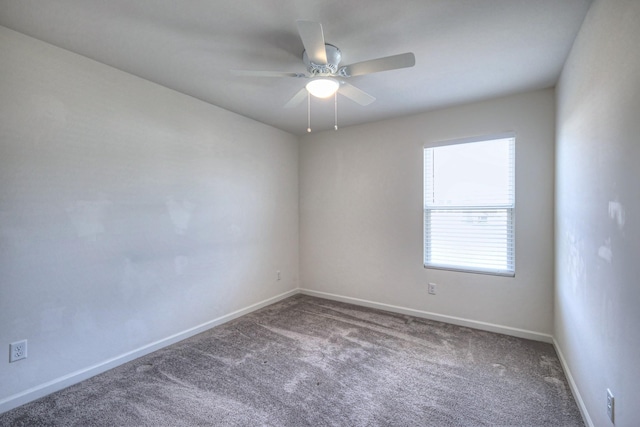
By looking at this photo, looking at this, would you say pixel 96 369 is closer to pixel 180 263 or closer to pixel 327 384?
pixel 180 263

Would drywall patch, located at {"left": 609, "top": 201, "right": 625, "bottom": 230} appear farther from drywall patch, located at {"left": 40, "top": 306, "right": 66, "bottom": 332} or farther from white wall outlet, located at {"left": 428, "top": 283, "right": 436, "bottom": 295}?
drywall patch, located at {"left": 40, "top": 306, "right": 66, "bottom": 332}

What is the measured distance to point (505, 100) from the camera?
302cm

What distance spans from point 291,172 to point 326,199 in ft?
2.31

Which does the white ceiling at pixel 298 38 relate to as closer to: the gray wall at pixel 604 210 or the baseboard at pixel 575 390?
the gray wall at pixel 604 210

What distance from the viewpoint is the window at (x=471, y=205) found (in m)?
3.07

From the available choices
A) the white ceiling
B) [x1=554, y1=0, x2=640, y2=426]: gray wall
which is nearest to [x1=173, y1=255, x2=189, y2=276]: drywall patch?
the white ceiling

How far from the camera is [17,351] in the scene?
1.95m

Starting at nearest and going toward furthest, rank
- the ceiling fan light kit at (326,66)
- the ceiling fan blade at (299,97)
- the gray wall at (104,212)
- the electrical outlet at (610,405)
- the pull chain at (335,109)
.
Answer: the electrical outlet at (610,405) < the ceiling fan light kit at (326,66) < the gray wall at (104,212) < the ceiling fan blade at (299,97) < the pull chain at (335,109)

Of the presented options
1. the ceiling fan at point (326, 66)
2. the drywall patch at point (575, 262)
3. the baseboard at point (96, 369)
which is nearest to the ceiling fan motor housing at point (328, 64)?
the ceiling fan at point (326, 66)

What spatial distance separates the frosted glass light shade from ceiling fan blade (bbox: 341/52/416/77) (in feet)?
0.38

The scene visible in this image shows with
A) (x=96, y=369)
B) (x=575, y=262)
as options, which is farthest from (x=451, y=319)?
(x=96, y=369)

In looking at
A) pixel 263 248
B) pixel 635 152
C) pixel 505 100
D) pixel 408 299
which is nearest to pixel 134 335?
pixel 263 248

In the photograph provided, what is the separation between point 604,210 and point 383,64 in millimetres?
1476

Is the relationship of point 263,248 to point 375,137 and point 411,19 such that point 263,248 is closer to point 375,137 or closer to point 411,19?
point 375,137
